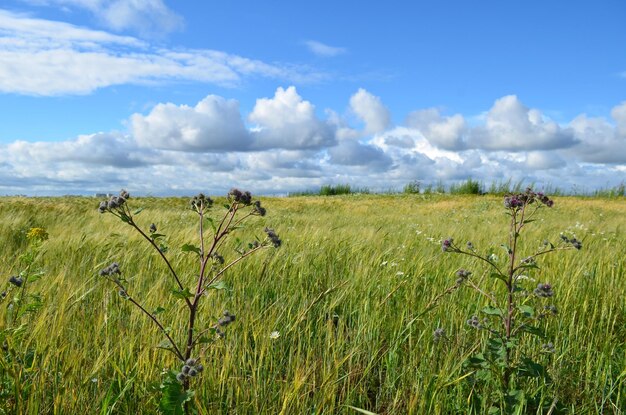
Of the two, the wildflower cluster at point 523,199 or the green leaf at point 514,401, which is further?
the wildflower cluster at point 523,199

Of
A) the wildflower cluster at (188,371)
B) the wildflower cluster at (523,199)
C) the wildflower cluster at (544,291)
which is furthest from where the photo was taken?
the wildflower cluster at (523,199)

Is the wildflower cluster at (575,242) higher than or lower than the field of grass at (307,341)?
higher

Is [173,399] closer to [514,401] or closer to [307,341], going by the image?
[307,341]

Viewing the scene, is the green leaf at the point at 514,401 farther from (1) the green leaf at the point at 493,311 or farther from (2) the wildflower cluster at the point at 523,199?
(2) the wildflower cluster at the point at 523,199

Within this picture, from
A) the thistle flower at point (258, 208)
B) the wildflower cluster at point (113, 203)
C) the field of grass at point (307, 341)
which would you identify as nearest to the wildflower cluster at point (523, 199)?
the field of grass at point (307, 341)

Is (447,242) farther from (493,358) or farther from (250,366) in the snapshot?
(250,366)

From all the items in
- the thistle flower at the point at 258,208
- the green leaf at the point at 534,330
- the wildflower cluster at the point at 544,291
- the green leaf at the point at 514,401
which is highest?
the thistle flower at the point at 258,208

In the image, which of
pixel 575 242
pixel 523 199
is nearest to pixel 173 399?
pixel 523 199

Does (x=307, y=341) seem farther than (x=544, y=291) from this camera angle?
Yes

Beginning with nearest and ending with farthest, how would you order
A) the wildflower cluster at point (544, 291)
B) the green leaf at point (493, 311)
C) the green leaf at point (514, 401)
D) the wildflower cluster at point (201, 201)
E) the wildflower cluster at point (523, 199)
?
the green leaf at point (514, 401), the wildflower cluster at point (201, 201), the green leaf at point (493, 311), the wildflower cluster at point (544, 291), the wildflower cluster at point (523, 199)

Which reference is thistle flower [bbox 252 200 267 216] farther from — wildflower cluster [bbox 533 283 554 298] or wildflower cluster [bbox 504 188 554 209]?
wildflower cluster [bbox 533 283 554 298]

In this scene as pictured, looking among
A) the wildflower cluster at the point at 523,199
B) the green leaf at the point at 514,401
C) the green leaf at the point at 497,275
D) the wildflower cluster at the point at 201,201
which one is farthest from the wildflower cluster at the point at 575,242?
the wildflower cluster at the point at 201,201

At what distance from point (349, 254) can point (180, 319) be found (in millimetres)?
2663

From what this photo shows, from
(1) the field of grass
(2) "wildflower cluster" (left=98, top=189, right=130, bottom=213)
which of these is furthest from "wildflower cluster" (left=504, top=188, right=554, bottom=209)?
(2) "wildflower cluster" (left=98, top=189, right=130, bottom=213)
